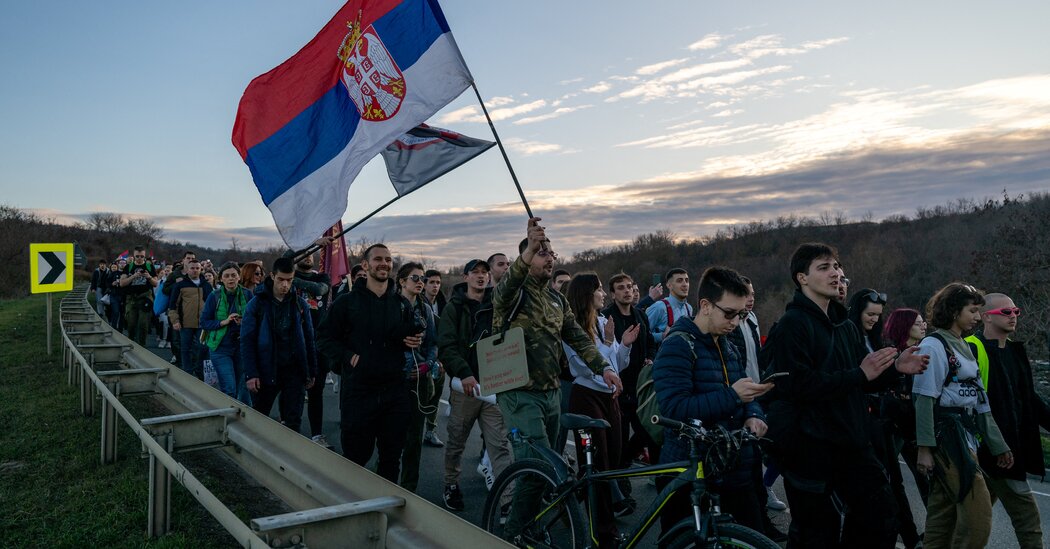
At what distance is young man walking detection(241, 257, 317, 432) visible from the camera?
24.7 ft

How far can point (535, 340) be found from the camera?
499 centimetres

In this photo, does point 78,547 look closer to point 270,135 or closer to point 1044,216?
point 270,135

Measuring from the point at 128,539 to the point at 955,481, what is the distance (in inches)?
209

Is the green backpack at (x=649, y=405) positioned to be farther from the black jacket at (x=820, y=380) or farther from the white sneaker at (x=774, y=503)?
the white sneaker at (x=774, y=503)

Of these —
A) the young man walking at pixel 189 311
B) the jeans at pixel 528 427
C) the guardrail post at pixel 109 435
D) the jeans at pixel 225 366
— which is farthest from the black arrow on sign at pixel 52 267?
the jeans at pixel 528 427

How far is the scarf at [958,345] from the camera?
489 cm

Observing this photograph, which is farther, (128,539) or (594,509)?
(128,539)

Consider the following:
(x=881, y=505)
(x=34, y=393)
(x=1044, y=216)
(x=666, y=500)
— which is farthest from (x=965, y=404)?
(x=1044, y=216)

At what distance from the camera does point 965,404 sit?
4.83 metres

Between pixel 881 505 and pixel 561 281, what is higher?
pixel 561 281

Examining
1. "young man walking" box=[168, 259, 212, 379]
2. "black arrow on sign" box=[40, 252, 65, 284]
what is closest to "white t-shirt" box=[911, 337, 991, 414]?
"young man walking" box=[168, 259, 212, 379]

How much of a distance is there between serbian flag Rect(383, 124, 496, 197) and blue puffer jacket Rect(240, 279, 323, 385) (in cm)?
221

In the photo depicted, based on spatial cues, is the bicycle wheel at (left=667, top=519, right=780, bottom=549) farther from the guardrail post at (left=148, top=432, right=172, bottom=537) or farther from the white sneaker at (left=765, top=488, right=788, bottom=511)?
the white sneaker at (left=765, top=488, right=788, bottom=511)

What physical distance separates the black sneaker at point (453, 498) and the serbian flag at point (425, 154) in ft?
8.44
